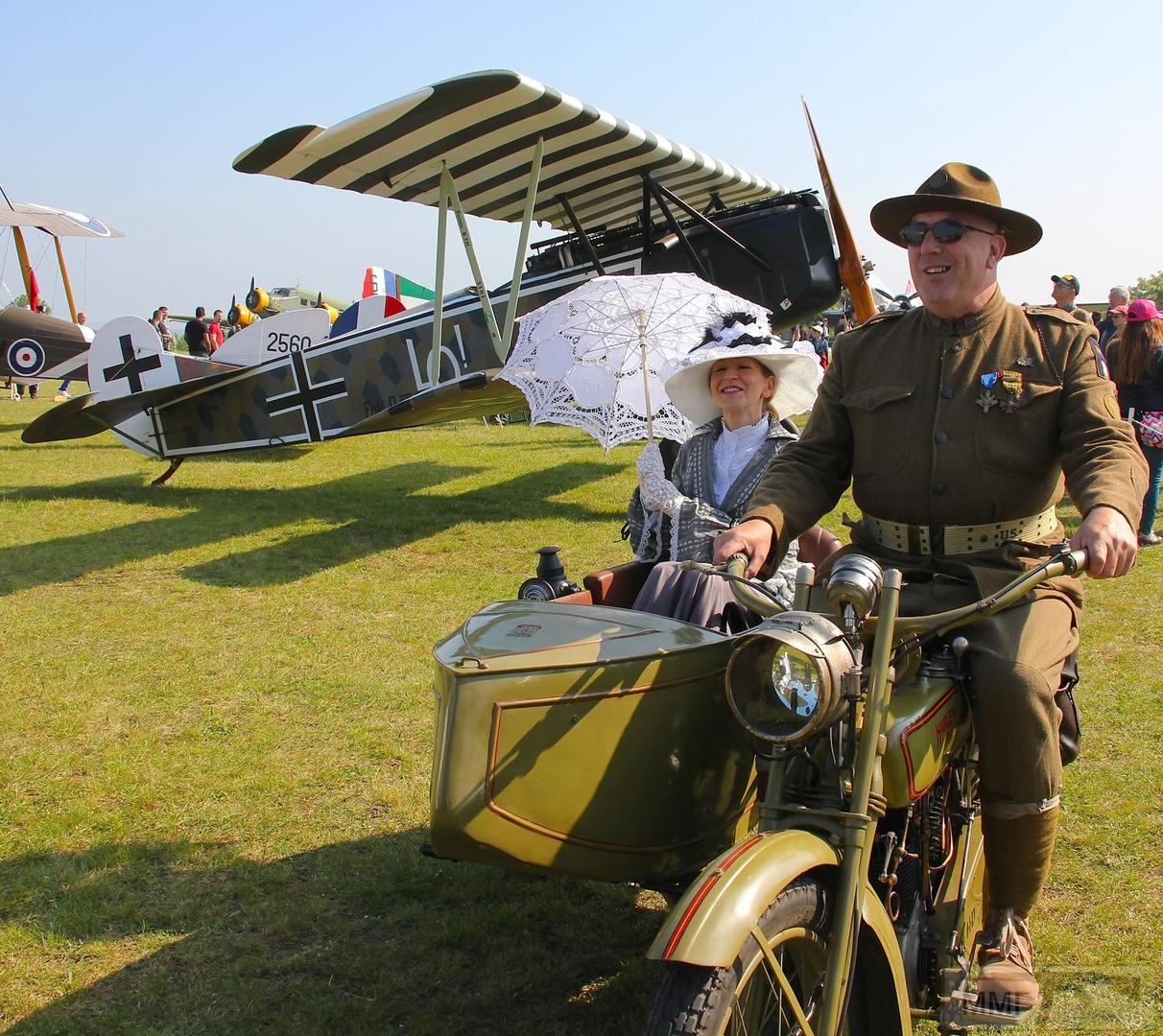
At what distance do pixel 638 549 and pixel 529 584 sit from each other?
63cm

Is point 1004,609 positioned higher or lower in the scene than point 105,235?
lower

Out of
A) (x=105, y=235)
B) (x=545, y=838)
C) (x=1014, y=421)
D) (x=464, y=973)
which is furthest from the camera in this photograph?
(x=105, y=235)

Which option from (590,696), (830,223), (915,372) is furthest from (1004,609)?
(830,223)

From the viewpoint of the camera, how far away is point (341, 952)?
282 cm

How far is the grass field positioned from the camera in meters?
2.63

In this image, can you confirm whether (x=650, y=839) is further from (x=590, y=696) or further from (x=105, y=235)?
(x=105, y=235)

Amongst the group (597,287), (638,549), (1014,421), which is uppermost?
(597,287)

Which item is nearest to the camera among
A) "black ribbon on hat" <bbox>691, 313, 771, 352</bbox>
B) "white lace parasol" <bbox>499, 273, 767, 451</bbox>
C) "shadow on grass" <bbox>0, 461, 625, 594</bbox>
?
"black ribbon on hat" <bbox>691, 313, 771, 352</bbox>

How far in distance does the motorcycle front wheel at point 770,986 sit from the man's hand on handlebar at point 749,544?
726 millimetres

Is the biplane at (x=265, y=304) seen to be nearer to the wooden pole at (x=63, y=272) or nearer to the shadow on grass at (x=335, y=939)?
the wooden pole at (x=63, y=272)

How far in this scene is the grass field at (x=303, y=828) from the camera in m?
2.63

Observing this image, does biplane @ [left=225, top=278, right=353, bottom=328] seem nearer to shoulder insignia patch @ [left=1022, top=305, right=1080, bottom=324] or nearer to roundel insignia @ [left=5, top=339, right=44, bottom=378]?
roundel insignia @ [left=5, top=339, right=44, bottom=378]

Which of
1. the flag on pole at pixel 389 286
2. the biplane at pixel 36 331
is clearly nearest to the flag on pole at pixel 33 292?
the biplane at pixel 36 331

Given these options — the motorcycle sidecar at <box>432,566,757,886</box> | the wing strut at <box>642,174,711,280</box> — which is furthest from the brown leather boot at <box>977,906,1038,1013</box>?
the wing strut at <box>642,174,711,280</box>
